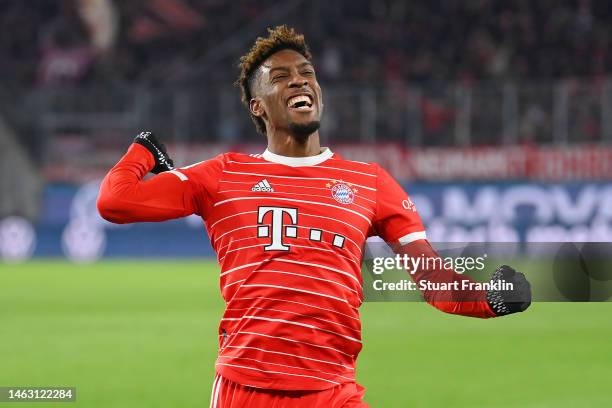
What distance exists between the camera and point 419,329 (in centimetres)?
1224

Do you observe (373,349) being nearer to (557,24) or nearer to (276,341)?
(276,341)

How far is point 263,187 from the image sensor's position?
3928 millimetres

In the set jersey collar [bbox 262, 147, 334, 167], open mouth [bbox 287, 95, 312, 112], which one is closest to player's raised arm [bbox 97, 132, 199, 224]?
jersey collar [bbox 262, 147, 334, 167]

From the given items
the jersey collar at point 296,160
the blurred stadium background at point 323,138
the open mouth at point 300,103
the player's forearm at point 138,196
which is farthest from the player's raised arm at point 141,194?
the blurred stadium background at point 323,138

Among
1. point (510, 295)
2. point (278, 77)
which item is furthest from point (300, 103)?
point (510, 295)

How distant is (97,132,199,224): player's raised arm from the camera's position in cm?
380

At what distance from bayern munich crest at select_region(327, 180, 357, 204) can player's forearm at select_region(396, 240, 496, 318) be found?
10.9 inches

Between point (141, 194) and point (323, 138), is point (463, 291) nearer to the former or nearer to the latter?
point (141, 194)

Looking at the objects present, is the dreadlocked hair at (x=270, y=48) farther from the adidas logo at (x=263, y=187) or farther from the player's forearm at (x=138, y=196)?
the player's forearm at (x=138, y=196)

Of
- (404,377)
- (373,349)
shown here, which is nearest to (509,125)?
(373,349)

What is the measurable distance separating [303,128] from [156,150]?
0.53 metres

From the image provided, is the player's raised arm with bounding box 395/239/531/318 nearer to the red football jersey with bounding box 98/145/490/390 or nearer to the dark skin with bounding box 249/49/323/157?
the red football jersey with bounding box 98/145/490/390

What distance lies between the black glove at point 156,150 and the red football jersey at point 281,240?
0.12 ft

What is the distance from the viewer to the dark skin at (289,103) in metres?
3.95
